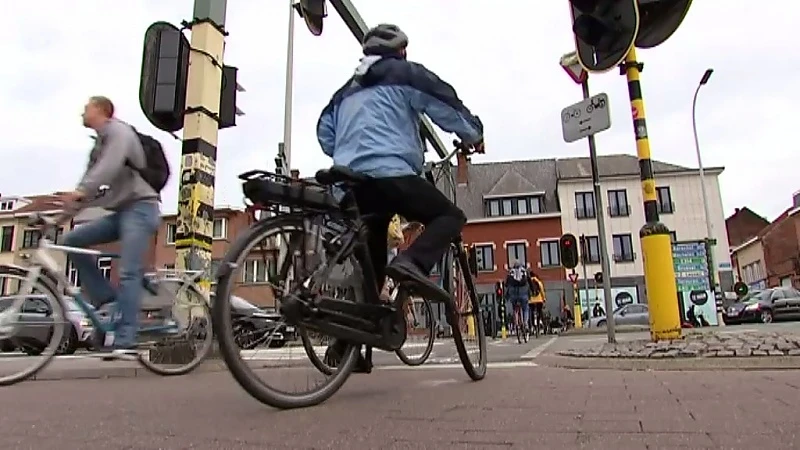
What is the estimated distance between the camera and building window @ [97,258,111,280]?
407cm

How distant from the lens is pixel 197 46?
6855 millimetres

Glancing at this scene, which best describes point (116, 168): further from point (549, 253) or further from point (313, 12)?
point (549, 253)

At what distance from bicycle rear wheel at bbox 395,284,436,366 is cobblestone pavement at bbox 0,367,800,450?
400 mm

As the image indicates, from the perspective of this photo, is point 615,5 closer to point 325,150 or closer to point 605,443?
point 325,150

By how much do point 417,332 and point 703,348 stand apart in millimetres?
2133

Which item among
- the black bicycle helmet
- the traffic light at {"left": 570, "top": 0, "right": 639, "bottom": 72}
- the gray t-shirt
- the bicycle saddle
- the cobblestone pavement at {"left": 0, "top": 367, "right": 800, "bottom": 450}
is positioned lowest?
the cobblestone pavement at {"left": 0, "top": 367, "right": 800, "bottom": 450}

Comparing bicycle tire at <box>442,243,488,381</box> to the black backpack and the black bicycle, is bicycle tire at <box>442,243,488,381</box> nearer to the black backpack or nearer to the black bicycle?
the black bicycle

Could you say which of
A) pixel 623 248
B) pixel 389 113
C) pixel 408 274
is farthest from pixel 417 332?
pixel 623 248

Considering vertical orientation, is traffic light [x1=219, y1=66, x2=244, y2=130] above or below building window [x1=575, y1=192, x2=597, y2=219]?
below

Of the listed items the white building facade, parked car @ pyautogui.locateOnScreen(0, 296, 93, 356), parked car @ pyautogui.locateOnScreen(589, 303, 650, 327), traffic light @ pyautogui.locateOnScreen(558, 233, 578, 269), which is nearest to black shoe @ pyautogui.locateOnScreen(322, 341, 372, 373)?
parked car @ pyautogui.locateOnScreen(0, 296, 93, 356)

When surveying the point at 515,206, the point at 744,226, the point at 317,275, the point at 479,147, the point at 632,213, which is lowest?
the point at 317,275

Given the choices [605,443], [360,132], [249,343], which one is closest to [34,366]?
[249,343]

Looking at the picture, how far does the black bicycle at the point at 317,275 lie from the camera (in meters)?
2.68

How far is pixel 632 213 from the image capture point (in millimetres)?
43969
